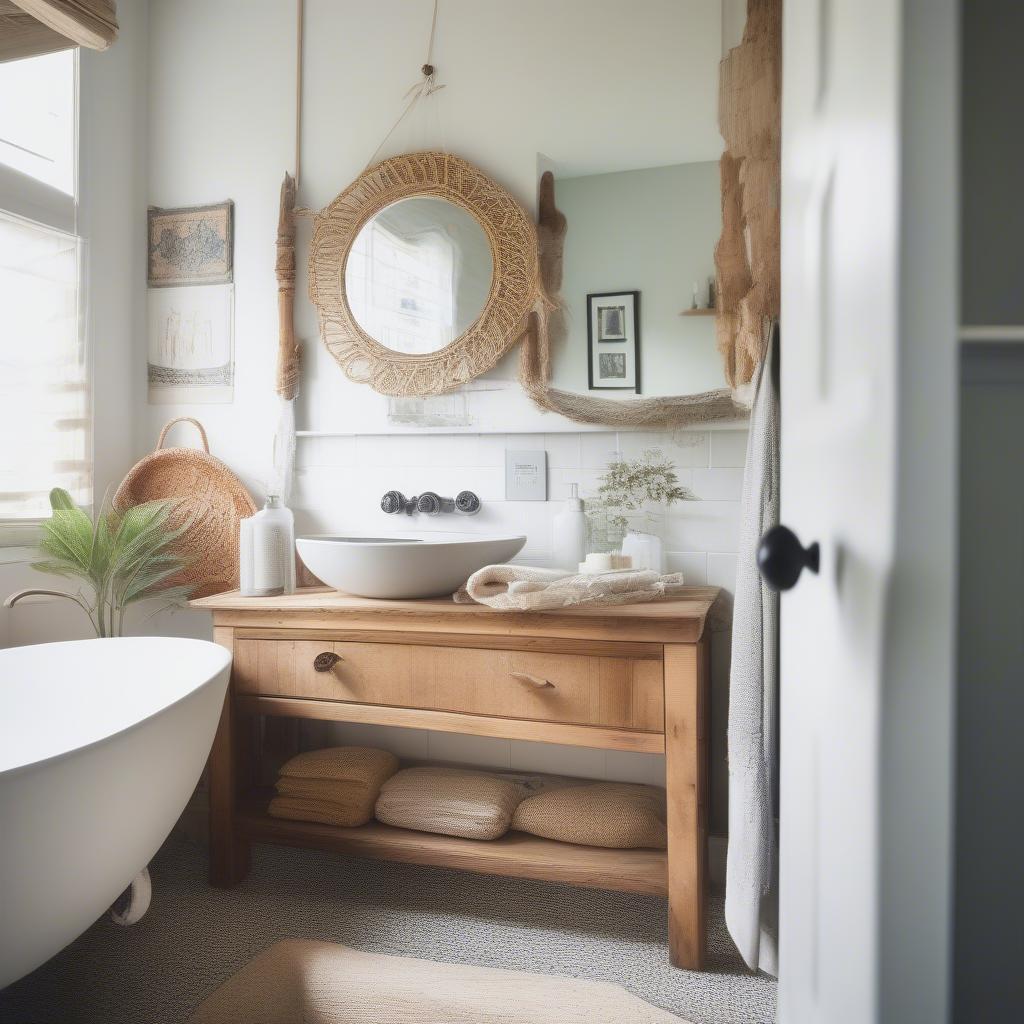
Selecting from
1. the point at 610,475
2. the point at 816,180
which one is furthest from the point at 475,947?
the point at 816,180

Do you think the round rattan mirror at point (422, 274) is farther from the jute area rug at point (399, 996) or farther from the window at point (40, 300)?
the jute area rug at point (399, 996)

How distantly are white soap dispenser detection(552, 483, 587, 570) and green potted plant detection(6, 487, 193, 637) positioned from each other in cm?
112

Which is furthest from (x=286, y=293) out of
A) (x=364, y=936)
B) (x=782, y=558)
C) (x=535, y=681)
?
(x=782, y=558)

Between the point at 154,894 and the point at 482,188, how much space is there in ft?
6.81

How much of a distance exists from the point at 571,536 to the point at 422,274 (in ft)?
2.92

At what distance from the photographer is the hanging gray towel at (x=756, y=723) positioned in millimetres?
1420

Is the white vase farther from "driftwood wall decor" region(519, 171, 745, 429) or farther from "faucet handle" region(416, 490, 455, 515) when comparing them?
"faucet handle" region(416, 490, 455, 515)

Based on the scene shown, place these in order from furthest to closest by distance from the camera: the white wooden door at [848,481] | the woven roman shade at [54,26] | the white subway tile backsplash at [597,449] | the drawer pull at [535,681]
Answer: the white subway tile backsplash at [597,449] → the drawer pull at [535,681] → the woven roman shade at [54,26] → the white wooden door at [848,481]

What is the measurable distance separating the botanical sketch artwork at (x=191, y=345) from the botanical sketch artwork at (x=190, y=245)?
0.14 feet

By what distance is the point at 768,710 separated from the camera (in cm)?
143

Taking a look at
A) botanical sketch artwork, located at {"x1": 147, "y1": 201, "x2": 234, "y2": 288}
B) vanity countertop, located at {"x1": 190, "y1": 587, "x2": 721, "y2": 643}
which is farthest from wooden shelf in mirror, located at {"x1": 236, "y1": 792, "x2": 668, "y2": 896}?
botanical sketch artwork, located at {"x1": 147, "y1": 201, "x2": 234, "y2": 288}

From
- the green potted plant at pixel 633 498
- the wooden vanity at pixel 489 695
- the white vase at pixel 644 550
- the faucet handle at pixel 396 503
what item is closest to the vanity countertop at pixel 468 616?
the wooden vanity at pixel 489 695

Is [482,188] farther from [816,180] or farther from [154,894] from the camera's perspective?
[154,894]

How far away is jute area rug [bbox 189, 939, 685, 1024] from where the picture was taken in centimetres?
145
